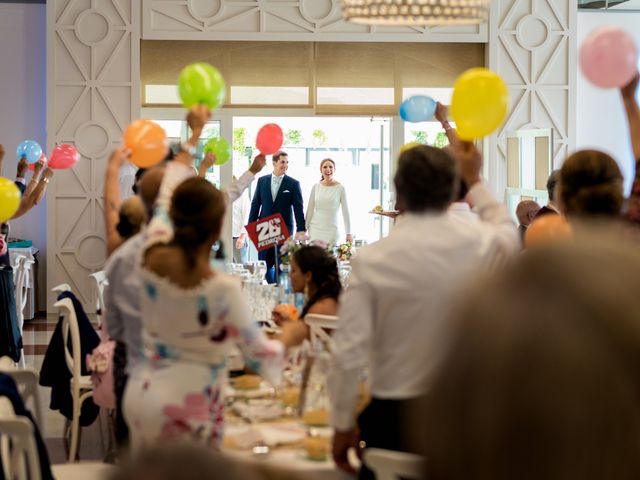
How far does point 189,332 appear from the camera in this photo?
2.79 meters

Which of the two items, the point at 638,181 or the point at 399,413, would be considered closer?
the point at 399,413

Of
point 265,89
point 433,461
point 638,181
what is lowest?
point 433,461

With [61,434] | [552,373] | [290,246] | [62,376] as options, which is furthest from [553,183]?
[552,373]

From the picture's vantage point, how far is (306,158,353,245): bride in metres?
11.8

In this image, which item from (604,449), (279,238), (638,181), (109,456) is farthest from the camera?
(279,238)

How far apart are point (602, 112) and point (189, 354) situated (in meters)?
10.8

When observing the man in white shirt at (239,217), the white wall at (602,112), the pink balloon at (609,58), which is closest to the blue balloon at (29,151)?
the pink balloon at (609,58)

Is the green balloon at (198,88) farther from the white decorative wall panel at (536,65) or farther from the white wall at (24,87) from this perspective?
the white wall at (24,87)

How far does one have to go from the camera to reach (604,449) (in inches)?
23.9

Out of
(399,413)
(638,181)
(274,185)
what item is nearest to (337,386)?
(399,413)

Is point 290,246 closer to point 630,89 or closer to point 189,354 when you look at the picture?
point 630,89

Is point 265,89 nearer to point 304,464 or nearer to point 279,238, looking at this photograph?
point 279,238

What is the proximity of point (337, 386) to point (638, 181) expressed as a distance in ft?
4.36

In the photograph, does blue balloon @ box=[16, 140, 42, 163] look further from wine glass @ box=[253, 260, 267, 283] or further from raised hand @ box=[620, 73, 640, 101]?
raised hand @ box=[620, 73, 640, 101]
